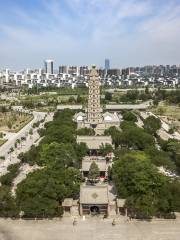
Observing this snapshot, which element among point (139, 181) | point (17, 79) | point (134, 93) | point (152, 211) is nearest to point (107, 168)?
point (139, 181)

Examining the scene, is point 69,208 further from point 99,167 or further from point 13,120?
point 13,120

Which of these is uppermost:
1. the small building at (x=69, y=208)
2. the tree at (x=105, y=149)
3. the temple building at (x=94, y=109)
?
the temple building at (x=94, y=109)

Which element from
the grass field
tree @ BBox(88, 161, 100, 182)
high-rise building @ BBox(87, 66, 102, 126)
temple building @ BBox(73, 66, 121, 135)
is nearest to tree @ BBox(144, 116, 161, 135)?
temple building @ BBox(73, 66, 121, 135)

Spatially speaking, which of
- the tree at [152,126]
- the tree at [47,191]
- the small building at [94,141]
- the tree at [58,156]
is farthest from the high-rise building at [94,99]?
the tree at [47,191]

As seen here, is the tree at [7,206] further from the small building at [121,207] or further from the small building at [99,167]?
the small building at [99,167]

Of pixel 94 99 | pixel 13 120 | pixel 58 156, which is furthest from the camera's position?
pixel 13 120

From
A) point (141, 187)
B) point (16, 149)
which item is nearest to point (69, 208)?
point (141, 187)
